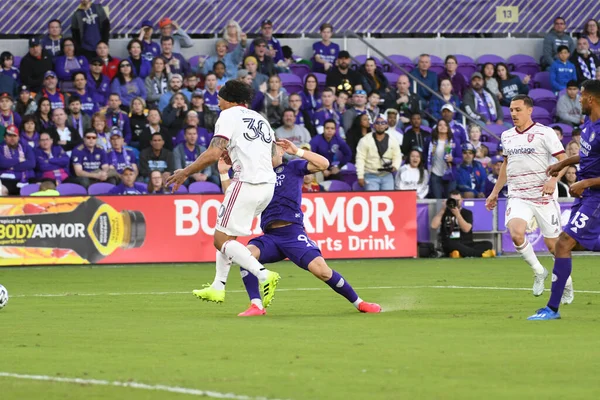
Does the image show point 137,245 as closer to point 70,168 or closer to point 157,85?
point 70,168

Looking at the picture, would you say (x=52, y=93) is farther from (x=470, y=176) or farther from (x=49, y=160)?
(x=470, y=176)

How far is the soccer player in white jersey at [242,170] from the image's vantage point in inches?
464

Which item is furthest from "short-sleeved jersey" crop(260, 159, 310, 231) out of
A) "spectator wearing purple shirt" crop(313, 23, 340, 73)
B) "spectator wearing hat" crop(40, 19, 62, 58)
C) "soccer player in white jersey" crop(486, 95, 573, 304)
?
"spectator wearing purple shirt" crop(313, 23, 340, 73)

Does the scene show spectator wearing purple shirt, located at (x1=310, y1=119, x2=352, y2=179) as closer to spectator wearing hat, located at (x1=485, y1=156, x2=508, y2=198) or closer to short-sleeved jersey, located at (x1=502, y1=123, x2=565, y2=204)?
spectator wearing hat, located at (x1=485, y1=156, x2=508, y2=198)

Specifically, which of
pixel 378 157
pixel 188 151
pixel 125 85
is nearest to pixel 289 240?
pixel 188 151

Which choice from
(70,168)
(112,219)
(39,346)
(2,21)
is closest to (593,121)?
(39,346)

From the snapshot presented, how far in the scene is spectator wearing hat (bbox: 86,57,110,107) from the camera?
80.7ft

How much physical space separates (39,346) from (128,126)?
1498cm

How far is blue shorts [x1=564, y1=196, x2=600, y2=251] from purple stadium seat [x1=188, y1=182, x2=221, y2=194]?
1274 centimetres

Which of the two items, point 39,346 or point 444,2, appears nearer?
point 39,346

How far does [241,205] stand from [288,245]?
78 cm

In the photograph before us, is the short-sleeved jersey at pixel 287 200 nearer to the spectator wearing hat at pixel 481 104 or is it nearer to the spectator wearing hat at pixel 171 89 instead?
the spectator wearing hat at pixel 171 89

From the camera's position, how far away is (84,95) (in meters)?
24.3

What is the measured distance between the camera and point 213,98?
81.9ft
